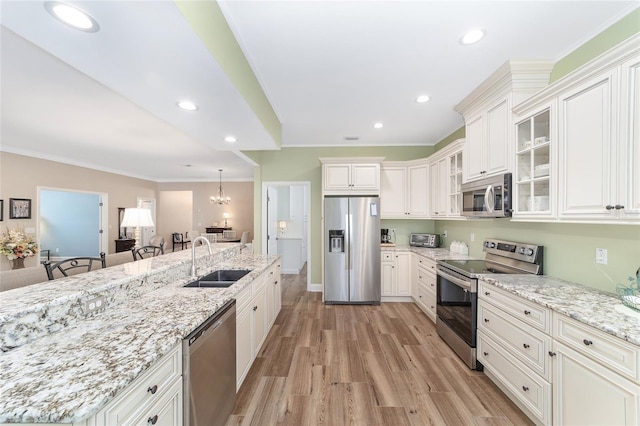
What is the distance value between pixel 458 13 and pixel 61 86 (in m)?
3.58

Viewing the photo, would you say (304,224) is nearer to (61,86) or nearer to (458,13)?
(61,86)

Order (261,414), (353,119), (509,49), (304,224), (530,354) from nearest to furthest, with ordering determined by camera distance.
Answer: (530,354) → (261,414) → (509,49) → (353,119) → (304,224)

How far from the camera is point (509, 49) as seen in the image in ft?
6.78

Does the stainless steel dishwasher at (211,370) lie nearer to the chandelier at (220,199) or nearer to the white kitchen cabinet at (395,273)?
the white kitchen cabinet at (395,273)

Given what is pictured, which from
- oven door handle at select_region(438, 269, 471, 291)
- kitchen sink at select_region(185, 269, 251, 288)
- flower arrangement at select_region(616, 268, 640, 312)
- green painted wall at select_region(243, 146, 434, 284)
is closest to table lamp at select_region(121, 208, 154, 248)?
kitchen sink at select_region(185, 269, 251, 288)

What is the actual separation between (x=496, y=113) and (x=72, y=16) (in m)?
3.14

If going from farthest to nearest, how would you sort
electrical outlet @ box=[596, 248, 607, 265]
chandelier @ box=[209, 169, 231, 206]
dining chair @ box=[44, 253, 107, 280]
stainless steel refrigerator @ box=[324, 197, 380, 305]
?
chandelier @ box=[209, 169, 231, 206] → stainless steel refrigerator @ box=[324, 197, 380, 305] → dining chair @ box=[44, 253, 107, 280] → electrical outlet @ box=[596, 248, 607, 265]

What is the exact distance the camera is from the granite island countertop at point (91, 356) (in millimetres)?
767

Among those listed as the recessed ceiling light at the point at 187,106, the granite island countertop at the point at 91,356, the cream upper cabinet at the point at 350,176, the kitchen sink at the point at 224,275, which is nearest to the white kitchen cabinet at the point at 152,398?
the granite island countertop at the point at 91,356

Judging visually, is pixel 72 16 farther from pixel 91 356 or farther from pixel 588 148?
pixel 588 148

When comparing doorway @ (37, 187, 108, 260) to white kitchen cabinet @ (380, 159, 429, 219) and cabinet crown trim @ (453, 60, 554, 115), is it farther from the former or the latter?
cabinet crown trim @ (453, 60, 554, 115)

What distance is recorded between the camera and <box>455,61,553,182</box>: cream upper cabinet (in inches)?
89.1

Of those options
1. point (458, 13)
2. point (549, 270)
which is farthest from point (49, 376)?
point (549, 270)

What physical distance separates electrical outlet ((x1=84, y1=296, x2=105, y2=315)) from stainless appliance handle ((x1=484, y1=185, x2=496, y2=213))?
10.3 ft
